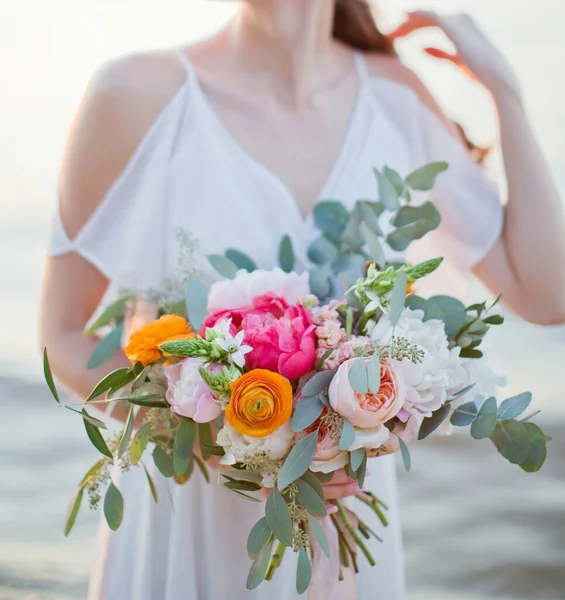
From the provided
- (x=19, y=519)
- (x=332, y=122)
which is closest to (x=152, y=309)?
(x=332, y=122)

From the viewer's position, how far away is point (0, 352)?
2.71 m

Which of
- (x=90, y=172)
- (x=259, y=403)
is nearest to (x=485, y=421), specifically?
(x=259, y=403)

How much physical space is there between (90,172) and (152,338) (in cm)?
36

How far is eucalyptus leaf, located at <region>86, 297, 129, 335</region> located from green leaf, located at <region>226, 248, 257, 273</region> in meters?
0.16

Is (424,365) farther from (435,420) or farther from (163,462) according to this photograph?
(163,462)

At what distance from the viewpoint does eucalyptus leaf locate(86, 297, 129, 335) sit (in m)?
1.12

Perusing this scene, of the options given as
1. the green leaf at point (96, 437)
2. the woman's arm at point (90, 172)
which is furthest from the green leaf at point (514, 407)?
the woman's arm at point (90, 172)

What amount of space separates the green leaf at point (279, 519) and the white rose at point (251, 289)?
231 mm

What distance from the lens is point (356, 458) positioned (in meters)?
0.86

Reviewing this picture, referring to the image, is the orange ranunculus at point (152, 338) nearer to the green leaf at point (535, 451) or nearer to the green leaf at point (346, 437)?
the green leaf at point (346, 437)

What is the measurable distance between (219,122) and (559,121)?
219cm

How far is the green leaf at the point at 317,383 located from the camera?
0.85 m

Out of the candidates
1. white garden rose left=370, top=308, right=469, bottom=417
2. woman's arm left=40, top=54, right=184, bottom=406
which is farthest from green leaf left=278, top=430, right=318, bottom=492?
woman's arm left=40, top=54, right=184, bottom=406

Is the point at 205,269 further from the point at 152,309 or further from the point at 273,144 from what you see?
the point at 273,144
